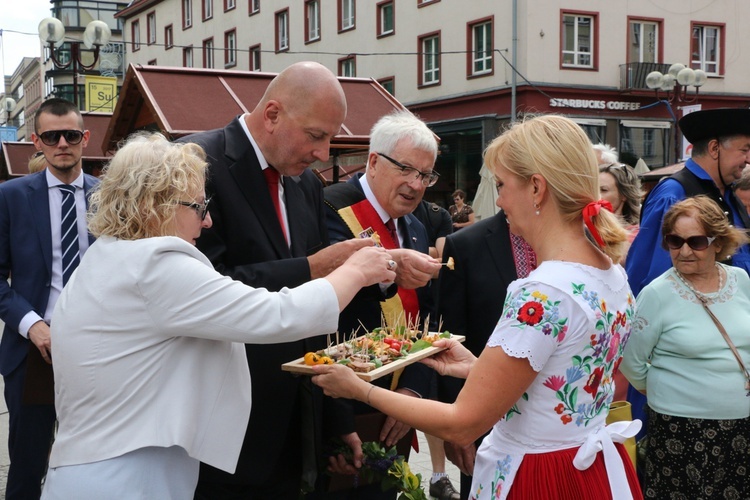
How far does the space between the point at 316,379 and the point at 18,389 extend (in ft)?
8.31

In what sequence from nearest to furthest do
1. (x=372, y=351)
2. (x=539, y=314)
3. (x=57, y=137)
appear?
1. (x=539, y=314)
2. (x=372, y=351)
3. (x=57, y=137)

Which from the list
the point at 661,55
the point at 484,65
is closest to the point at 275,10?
the point at 484,65

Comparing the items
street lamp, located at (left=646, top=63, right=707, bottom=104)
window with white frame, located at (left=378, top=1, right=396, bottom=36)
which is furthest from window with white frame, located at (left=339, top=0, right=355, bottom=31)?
street lamp, located at (left=646, top=63, right=707, bottom=104)

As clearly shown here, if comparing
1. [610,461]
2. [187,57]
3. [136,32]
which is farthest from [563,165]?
[136,32]

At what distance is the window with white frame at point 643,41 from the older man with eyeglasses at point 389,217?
26029mm

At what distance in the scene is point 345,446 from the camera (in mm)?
3291

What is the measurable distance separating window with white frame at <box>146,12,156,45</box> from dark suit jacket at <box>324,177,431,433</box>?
5048 cm

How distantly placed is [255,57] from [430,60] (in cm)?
1323

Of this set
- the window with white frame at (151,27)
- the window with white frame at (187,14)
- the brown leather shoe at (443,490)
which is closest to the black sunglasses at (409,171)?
the brown leather shoe at (443,490)

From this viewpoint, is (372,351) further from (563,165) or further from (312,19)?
(312,19)

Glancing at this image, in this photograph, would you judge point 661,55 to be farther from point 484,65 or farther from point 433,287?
point 433,287

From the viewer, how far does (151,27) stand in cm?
5166

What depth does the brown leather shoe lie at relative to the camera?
5.57 metres

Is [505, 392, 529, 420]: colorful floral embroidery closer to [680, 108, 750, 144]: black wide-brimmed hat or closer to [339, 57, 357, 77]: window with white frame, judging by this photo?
[680, 108, 750, 144]: black wide-brimmed hat
